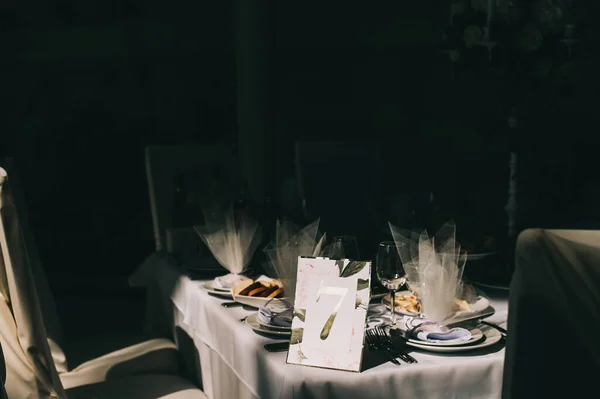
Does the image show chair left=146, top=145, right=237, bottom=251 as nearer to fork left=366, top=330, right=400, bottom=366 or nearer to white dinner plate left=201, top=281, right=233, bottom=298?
white dinner plate left=201, top=281, right=233, bottom=298

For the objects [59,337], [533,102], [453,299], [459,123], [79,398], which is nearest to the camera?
[453,299]

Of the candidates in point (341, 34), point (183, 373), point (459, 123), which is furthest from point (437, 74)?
point (183, 373)

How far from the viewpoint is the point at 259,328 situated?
65.9 inches

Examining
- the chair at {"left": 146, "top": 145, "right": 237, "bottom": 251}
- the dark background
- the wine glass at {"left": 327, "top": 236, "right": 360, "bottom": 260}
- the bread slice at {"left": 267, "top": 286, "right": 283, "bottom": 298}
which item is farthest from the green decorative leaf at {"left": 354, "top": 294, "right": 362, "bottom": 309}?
the dark background

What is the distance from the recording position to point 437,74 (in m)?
4.96

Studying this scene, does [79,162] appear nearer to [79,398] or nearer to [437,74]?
[437,74]

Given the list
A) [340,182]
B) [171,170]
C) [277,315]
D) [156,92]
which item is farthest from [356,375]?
[156,92]

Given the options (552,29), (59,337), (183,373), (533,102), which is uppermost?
(552,29)

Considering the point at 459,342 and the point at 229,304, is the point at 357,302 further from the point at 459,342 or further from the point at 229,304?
the point at 229,304

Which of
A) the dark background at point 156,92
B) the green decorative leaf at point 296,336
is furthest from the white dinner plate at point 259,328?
the dark background at point 156,92

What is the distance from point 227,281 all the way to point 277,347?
1.76 ft

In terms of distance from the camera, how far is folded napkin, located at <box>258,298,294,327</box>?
166 centimetres

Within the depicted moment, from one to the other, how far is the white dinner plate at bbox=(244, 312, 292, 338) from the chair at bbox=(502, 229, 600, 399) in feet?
2.02

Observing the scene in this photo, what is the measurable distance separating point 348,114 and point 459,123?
0.74 metres
